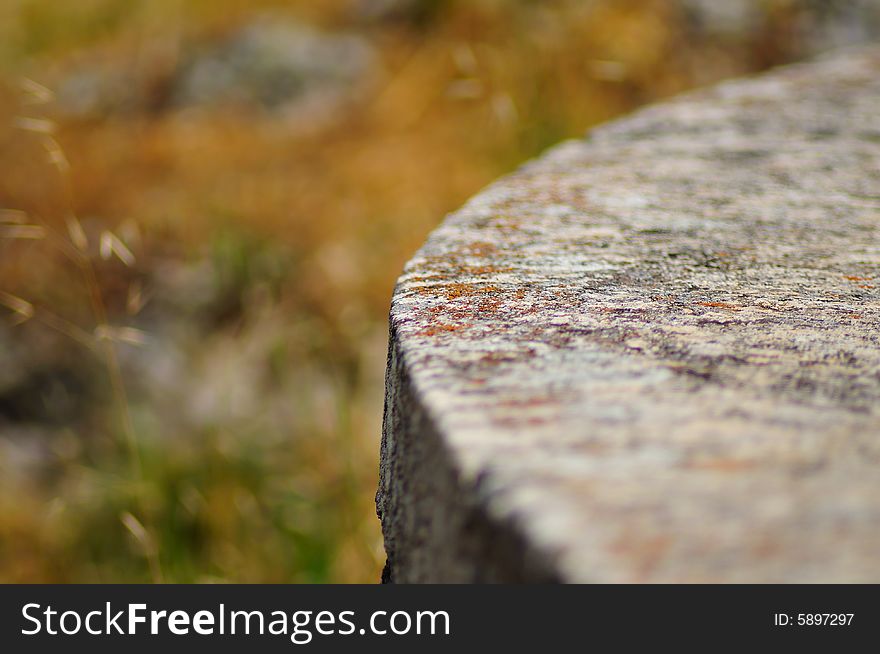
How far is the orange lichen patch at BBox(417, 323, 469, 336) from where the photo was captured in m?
0.65

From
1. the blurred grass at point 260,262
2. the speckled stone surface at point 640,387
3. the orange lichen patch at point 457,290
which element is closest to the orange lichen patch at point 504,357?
the speckled stone surface at point 640,387

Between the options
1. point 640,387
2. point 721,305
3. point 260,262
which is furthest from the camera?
point 260,262

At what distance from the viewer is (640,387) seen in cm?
56

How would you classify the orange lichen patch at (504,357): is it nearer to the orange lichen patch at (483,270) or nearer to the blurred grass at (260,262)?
the orange lichen patch at (483,270)

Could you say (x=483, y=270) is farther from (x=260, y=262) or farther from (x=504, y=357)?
(x=260, y=262)

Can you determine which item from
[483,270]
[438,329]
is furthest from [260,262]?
[438,329]

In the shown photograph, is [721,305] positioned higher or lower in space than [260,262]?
higher

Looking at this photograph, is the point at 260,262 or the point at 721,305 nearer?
the point at 721,305

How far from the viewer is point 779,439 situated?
1.61 ft

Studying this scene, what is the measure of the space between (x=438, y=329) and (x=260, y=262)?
7.75ft

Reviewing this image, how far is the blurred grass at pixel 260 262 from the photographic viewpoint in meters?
2.08

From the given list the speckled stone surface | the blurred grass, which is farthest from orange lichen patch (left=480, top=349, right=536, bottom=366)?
the blurred grass

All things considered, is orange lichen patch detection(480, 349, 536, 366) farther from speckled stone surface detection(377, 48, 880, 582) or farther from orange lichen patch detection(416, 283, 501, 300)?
orange lichen patch detection(416, 283, 501, 300)

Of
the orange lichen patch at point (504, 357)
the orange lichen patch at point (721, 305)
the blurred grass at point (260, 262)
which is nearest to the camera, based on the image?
the orange lichen patch at point (504, 357)
